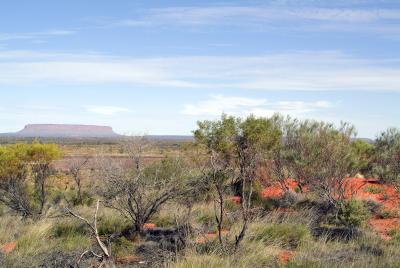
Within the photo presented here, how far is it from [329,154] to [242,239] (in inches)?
319

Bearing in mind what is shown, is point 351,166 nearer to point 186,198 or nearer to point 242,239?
point 186,198

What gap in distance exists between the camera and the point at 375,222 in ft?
53.6

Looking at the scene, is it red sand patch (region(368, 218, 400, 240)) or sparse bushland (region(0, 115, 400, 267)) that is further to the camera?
red sand patch (region(368, 218, 400, 240))

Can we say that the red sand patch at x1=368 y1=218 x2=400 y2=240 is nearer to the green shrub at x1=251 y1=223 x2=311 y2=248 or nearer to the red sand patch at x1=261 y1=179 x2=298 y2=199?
the green shrub at x1=251 y1=223 x2=311 y2=248

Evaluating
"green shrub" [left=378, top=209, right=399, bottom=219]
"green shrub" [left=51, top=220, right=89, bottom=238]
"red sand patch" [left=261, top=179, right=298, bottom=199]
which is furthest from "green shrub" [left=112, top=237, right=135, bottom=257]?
"red sand patch" [left=261, top=179, right=298, bottom=199]

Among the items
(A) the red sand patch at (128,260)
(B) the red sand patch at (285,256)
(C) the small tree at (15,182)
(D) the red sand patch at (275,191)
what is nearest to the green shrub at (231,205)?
(D) the red sand patch at (275,191)

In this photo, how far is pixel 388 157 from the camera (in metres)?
18.8

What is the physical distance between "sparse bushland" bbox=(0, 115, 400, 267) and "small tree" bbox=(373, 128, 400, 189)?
78mm

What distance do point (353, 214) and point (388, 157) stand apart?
5.23 m

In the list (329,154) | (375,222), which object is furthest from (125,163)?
(375,222)

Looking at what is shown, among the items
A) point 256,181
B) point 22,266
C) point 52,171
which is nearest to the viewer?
point 22,266

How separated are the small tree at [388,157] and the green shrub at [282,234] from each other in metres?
4.46

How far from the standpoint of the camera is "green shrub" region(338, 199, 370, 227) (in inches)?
567

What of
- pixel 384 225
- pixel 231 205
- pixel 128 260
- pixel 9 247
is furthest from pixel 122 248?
pixel 384 225
